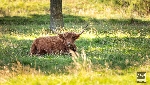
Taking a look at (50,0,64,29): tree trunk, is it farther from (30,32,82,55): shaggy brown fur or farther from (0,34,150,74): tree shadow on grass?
(30,32,82,55): shaggy brown fur

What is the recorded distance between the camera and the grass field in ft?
38.9

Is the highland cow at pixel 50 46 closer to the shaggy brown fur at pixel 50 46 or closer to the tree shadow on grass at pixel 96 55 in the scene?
the shaggy brown fur at pixel 50 46

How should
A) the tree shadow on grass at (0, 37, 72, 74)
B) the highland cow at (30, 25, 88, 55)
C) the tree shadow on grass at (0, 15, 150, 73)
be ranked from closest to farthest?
1. the tree shadow on grass at (0, 37, 72, 74)
2. the tree shadow on grass at (0, 15, 150, 73)
3. the highland cow at (30, 25, 88, 55)

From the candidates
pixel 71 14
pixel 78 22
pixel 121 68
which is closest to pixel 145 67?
pixel 121 68

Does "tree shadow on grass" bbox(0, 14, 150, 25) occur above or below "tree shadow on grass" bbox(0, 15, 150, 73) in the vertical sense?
below

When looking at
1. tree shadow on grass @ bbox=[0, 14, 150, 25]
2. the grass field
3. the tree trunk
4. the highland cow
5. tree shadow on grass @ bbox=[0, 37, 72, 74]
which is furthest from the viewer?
tree shadow on grass @ bbox=[0, 14, 150, 25]

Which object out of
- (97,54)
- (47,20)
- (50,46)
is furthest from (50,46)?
(47,20)

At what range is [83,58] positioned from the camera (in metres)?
14.0

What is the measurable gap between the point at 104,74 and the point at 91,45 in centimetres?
855

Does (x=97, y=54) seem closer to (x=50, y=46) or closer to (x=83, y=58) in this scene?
(x=50, y=46)

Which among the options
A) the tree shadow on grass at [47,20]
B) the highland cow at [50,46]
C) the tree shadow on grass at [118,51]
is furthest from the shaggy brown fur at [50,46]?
the tree shadow on grass at [47,20]

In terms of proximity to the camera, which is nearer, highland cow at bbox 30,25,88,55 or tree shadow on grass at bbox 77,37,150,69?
tree shadow on grass at bbox 77,37,150,69

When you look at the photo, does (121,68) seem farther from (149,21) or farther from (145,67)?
(149,21)

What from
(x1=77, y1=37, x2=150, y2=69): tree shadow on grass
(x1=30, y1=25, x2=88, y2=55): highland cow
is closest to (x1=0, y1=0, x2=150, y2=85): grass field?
(x1=77, y1=37, x2=150, y2=69): tree shadow on grass
